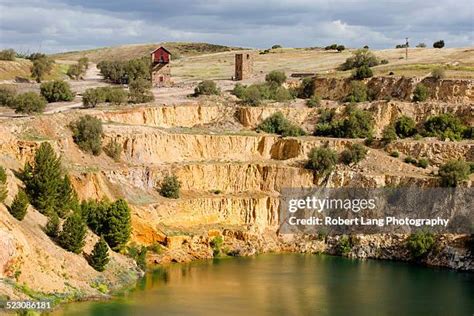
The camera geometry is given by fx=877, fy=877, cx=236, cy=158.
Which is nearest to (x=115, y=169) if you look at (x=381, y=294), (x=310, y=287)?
(x=310, y=287)

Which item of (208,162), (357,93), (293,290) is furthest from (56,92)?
Result: (293,290)

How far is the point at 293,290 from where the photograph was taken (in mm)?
49219

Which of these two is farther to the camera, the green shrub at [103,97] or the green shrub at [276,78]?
the green shrub at [276,78]

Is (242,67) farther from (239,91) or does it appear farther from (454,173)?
(454,173)

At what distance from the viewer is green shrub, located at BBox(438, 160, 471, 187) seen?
198ft

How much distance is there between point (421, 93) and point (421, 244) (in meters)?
20.8

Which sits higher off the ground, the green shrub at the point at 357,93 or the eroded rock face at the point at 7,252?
the green shrub at the point at 357,93

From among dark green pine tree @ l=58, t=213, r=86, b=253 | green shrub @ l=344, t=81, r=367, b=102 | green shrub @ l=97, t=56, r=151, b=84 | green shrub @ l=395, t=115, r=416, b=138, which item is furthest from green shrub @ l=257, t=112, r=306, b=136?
dark green pine tree @ l=58, t=213, r=86, b=253

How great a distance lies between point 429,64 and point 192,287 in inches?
1786

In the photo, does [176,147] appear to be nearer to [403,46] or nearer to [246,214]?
[246,214]

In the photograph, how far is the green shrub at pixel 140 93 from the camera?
74938 millimetres

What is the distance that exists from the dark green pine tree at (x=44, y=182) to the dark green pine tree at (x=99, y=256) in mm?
4048

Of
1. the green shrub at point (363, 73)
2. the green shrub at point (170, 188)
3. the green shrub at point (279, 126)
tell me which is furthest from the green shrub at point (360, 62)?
the green shrub at point (170, 188)

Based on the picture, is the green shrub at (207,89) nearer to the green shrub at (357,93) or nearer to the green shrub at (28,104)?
the green shrub at (357,93)
